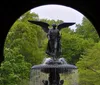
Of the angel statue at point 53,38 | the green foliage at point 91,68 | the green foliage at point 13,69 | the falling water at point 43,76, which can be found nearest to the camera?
the angel statue at point 53,38

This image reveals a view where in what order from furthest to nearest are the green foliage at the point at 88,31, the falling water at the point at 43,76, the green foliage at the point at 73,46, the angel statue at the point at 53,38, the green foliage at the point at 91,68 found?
the green foliage at the point at 88,31, the green foliage at the point at 73,46, the green foliage at the point at 91,68, the falling water at the point at 43,76, the angel statue at the point at 53,38

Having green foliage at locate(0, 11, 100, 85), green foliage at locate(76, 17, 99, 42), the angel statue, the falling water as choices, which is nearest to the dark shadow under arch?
the angel statue

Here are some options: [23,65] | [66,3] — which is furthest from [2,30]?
[23,65]

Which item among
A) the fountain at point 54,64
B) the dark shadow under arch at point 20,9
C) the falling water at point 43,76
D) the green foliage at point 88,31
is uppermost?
the green foliage at point 88,31

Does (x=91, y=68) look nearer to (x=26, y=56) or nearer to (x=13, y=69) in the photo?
(x=13, y=69)

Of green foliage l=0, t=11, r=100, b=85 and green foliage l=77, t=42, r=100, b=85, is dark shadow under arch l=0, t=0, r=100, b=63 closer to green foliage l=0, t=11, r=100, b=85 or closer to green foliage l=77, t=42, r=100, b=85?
green foliage l=0, t=11, r=100, b=85

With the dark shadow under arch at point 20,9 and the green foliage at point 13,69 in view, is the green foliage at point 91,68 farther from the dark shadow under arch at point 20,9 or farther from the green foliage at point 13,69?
the dark shadow under arch at point 20,9

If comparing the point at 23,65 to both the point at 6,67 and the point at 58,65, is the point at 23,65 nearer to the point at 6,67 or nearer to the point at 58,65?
the point at 6,67

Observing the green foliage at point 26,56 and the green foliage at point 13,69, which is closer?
the green foliage at point 13,69

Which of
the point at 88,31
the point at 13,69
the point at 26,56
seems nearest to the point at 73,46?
the point at 88,31

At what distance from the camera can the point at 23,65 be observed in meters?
28.7

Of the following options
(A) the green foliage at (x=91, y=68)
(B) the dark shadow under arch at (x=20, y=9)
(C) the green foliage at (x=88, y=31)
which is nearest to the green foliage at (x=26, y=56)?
(A) the green foliage at (x=91, y=68)

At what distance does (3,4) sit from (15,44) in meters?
21.0

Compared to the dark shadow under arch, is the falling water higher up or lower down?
lower down
